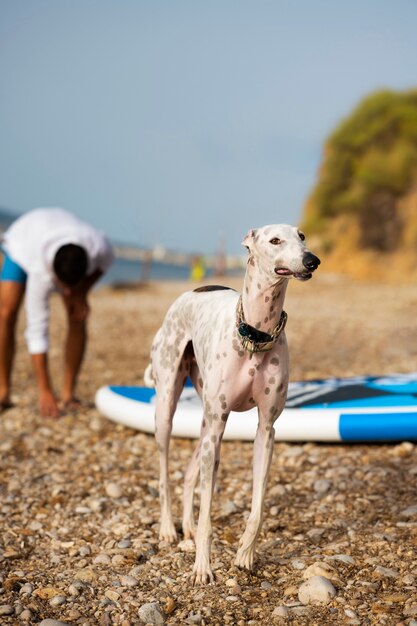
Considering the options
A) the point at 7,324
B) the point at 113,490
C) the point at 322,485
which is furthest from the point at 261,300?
the point at 7,324

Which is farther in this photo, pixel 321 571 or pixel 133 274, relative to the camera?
pixel 133 274

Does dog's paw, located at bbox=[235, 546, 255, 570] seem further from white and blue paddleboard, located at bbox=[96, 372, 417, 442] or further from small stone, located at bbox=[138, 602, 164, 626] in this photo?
white and blue paddleboard, located at bbox=[96, 372, 417, 442]

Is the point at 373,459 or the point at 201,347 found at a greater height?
the point at 201,347

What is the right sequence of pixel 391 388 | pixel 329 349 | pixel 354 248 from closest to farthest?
pixel 391 388
pixel 329 349
pixel 354 248

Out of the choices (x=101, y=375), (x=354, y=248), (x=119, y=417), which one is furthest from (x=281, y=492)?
(x=354, y=248)

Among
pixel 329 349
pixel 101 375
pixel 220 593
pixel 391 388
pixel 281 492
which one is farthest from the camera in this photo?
pixel 329 349

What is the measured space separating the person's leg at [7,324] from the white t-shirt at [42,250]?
0.24 meters

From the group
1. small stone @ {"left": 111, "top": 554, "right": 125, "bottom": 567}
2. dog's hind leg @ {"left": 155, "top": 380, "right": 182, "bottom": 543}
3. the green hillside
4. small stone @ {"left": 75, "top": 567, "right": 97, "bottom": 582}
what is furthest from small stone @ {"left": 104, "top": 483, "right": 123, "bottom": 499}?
the green hillside

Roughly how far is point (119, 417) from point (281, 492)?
1861 mm

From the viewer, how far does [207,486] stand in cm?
301

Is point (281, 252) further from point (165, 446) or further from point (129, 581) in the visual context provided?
point (129, 581)

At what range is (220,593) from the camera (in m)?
2.95

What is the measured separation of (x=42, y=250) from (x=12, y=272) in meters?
0.48

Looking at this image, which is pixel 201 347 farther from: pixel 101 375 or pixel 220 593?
pixel 101 375
